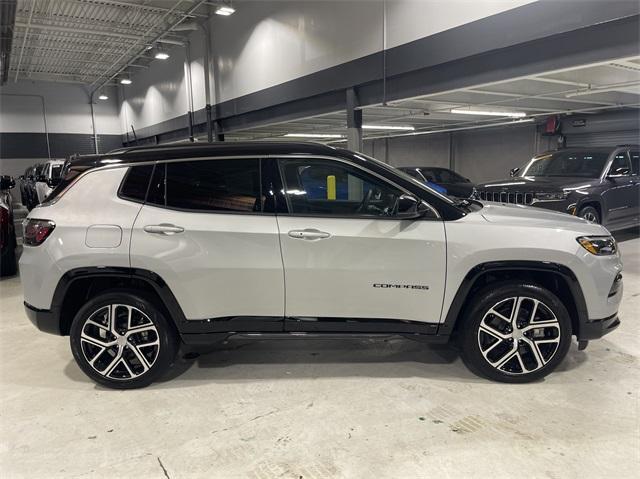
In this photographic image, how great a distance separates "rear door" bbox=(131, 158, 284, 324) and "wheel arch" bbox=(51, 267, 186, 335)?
0.20 ft

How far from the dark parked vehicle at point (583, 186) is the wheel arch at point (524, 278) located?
181 inches

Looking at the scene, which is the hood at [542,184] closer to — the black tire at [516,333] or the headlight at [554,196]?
the headlight at [554,196]

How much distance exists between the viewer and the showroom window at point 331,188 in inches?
117

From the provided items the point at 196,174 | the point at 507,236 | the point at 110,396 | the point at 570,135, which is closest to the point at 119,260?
the point at 196,174

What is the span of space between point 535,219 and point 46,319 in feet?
11.4

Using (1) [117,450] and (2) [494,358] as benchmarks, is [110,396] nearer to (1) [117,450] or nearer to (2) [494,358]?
(1) [117,450]

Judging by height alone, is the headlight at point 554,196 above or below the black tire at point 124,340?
above

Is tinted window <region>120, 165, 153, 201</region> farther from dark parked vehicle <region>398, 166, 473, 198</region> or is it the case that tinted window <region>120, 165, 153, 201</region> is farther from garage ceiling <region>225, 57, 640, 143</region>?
dark parked vehicle <region>398, 166, 473, 198</region>

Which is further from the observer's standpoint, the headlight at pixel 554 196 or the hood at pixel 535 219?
the headlight at pixel 554 196

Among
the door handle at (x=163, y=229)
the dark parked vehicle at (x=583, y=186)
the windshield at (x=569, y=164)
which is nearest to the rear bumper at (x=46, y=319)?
the door handle at (x=163, y=229)

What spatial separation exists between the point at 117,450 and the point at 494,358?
246cm

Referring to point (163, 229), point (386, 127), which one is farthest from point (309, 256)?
point (386, 127)

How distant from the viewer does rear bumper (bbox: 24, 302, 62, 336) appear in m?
3.01

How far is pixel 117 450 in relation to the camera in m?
2.43
